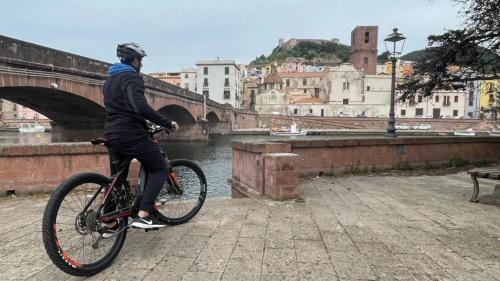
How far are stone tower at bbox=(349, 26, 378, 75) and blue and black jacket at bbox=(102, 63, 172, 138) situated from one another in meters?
75.6


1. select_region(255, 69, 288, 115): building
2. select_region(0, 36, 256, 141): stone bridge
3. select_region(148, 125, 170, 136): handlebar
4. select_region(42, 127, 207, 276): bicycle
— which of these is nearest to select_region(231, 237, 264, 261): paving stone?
select_region(42, 127, 207, 276): bicycle

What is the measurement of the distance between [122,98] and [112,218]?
0.98 m

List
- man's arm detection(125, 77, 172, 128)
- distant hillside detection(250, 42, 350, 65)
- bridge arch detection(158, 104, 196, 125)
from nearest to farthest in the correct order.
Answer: man's arm detection(125, 77, 172, 128), bridge arch detection(158, 104, 196, 125), distant hillside detection(250, 42, 350, 65)

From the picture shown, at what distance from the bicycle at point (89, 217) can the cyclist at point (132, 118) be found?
0.28ft

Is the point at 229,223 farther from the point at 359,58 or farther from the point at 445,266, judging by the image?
the point at 359,58

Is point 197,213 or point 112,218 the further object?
point 197,213

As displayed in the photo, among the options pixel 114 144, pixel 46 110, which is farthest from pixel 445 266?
pixel 46 110

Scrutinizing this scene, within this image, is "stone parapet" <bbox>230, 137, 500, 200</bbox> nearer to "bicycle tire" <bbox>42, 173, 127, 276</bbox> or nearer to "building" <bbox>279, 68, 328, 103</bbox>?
"bicycle tire" <bbox>42, 173, 127, 276</bbox>

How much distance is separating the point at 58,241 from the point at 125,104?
1140mm

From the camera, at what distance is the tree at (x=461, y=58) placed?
Result: 7953 millimetres

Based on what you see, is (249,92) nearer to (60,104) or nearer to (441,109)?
(441,109)

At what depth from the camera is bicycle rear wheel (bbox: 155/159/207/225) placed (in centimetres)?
371

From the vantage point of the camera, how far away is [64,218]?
255 cm

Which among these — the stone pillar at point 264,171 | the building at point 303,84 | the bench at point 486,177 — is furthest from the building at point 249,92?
the bench at point 486,177
